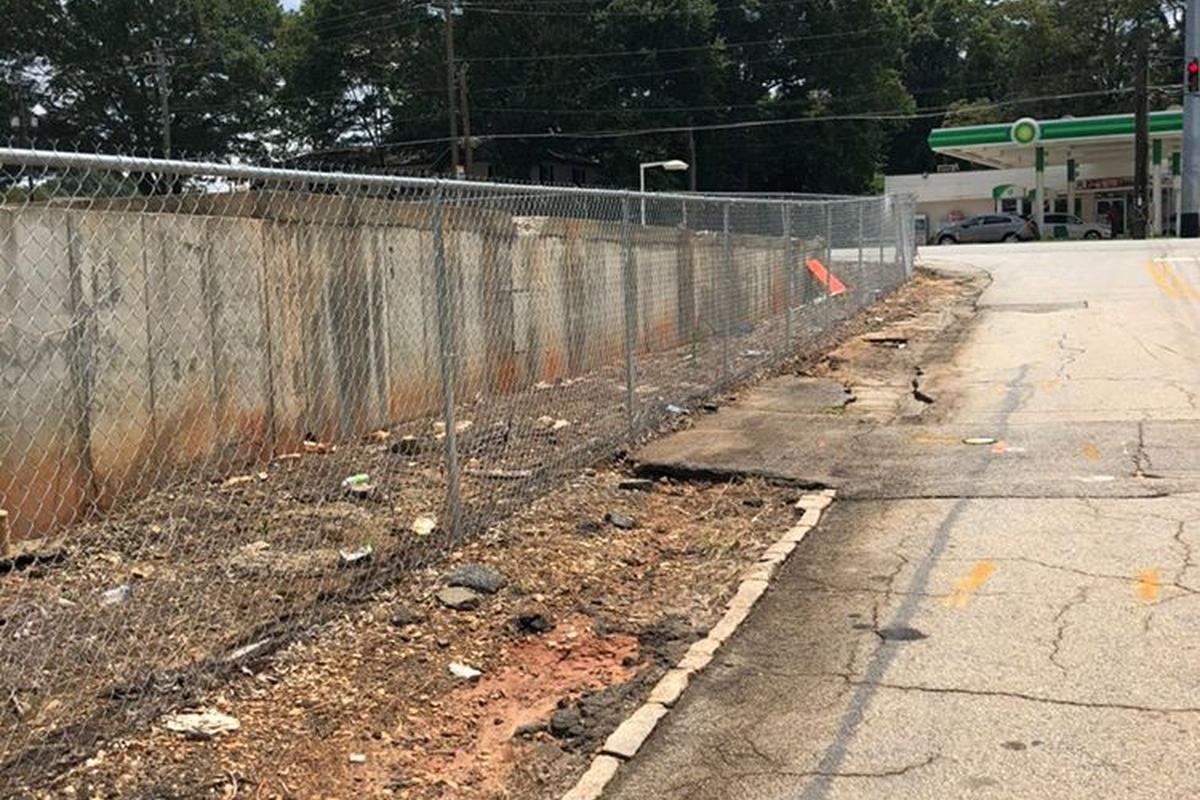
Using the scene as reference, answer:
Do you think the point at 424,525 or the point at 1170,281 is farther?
the point at 1170,281

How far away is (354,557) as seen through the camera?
211 inches

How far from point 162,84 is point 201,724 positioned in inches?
2185

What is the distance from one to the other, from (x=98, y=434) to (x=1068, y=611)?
5017mm

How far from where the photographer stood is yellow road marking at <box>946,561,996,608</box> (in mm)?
5020

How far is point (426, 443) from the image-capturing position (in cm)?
791

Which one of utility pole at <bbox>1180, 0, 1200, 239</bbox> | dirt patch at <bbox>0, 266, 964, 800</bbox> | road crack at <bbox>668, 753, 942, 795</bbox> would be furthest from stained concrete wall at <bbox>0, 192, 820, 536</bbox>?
utility pole at <bbox>1180, 0, 1200, 239</bbox>

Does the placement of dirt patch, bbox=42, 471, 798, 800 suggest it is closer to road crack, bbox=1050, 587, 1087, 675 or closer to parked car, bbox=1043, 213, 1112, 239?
road crack, bbox=1050, 587, 1087, 675

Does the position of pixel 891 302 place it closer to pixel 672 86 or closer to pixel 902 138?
pixel 672 86

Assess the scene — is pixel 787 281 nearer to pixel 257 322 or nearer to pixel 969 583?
pixel 257 322

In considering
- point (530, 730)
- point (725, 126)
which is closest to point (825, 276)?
point (530, 730)

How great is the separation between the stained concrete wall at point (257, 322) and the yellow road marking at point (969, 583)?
4190mm

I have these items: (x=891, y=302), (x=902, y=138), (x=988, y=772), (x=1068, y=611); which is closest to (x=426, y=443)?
(x=1068, y=611)

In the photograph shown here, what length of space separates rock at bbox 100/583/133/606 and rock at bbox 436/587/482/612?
135cm

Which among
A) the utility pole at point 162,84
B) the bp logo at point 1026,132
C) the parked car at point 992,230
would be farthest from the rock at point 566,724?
the utility pole at point 162,84
